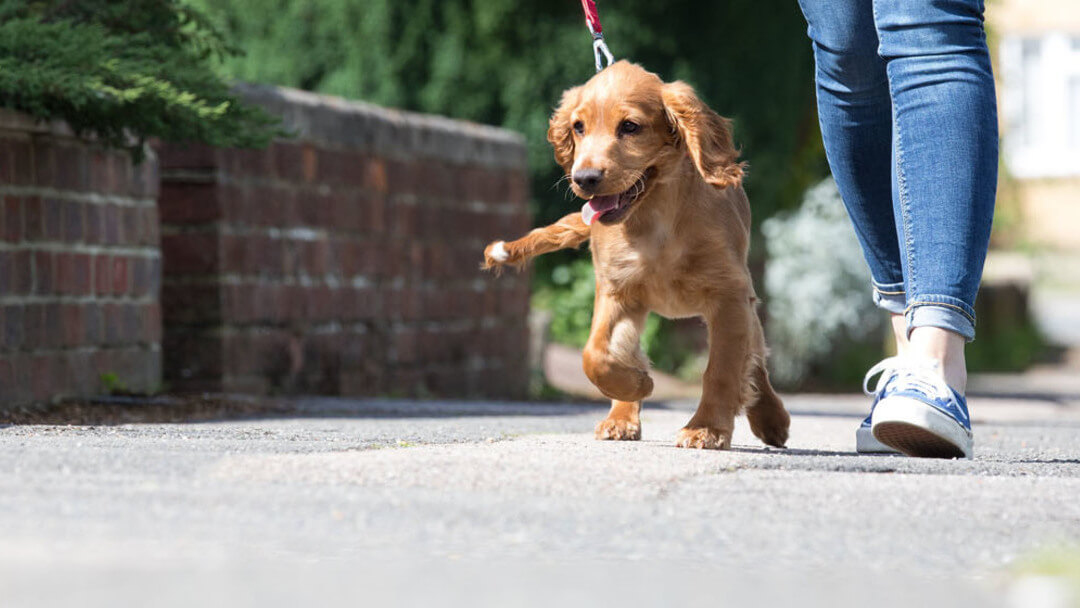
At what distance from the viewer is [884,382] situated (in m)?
3.38

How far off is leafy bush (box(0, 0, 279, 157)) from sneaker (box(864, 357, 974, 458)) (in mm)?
2121

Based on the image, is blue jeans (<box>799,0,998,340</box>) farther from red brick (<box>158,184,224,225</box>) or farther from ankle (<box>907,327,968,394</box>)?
red brick (<box>158,184,224,225</box>)

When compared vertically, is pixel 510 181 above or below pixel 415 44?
below

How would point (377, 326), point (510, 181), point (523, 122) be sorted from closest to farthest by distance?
point (377, 326) < point (510, 181) < point (523, 122)

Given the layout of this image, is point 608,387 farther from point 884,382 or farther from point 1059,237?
point 1059,237

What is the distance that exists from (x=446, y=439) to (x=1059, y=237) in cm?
1872

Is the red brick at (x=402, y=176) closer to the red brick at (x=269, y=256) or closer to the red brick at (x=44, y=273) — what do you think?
the red brick at (x=269, y=256)

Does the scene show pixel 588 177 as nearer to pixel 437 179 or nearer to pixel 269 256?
pixel 269 256

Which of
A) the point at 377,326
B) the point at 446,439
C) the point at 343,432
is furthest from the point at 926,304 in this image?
the point at 377,326

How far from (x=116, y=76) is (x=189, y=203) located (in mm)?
1596

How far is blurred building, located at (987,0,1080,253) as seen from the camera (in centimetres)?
2106

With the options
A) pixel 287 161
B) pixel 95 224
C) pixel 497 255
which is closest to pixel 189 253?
pixel 287 161

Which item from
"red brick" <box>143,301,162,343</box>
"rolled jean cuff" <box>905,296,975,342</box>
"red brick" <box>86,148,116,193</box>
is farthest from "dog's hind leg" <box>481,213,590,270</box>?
"red brick" <box>143,301,162,343</box>

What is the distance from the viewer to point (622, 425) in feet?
12.3
